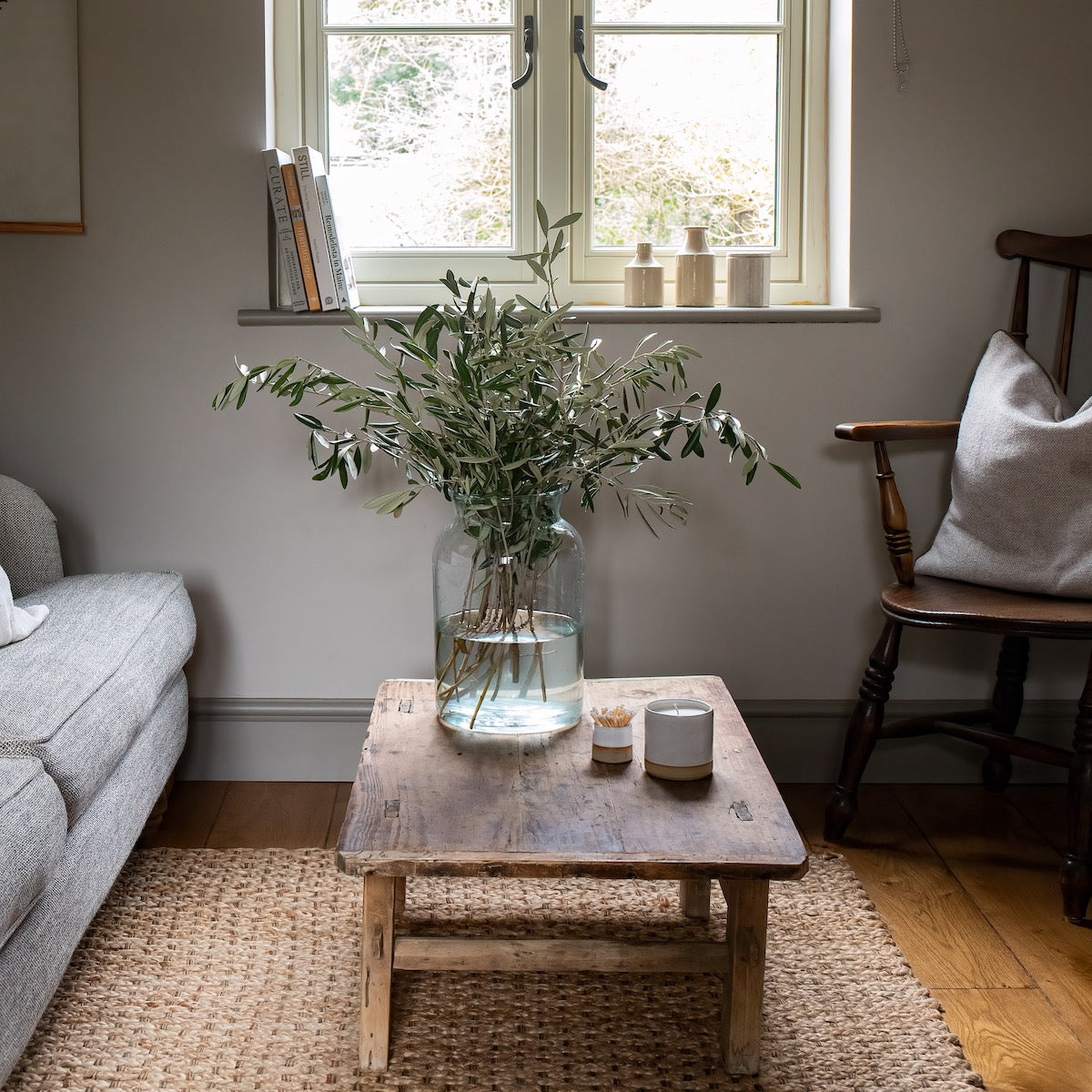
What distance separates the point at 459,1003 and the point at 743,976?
1.35 feet

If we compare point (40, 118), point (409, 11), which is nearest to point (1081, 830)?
point (409, 11)

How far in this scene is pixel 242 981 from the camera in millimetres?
1649

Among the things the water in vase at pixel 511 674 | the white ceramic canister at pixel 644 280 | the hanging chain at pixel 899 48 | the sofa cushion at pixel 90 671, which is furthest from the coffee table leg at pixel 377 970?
the hanging chain at pixel 899 48

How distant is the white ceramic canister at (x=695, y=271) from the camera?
7.70 feet

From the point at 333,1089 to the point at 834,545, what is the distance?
56.6 inches

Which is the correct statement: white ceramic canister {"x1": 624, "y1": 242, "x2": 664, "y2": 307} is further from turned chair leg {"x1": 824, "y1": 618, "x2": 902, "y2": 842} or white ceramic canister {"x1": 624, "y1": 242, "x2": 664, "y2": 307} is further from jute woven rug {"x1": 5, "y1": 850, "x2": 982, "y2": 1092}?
jute woven rug {"x1": 5, "y1": 850, "x2": 982, "y2": 1092}

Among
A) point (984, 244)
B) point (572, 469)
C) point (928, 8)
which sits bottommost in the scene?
point (572, 469)

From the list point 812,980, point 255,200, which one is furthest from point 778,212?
point 812,980

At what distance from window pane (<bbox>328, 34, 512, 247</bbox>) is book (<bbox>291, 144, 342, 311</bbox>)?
0.19 meters

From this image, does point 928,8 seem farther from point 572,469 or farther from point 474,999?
point 474,999

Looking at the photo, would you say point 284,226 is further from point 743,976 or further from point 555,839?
point 743,976

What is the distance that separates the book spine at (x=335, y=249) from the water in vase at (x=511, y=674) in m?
0.89

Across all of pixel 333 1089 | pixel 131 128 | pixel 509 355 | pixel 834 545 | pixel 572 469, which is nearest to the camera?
pixel 333 1089

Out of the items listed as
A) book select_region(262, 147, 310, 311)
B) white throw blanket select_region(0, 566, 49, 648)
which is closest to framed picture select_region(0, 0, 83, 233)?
book select_region(262, 147, 310, 311)
